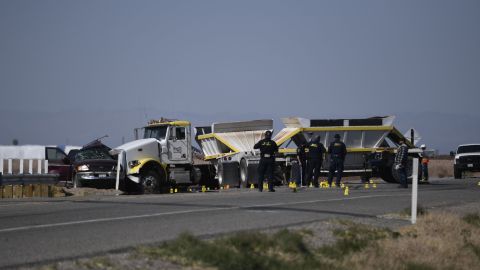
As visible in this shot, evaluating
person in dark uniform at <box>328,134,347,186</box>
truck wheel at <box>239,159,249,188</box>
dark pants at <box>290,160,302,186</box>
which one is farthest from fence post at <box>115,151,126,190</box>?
person in dark uniform at <box>328,134,347,186</box>

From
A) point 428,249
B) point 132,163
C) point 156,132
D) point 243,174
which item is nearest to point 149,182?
point 132,163

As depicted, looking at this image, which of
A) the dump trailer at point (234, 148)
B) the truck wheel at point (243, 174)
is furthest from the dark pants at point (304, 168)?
the truck wheel at point (243, 174)

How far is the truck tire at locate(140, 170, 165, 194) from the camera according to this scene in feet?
87.4

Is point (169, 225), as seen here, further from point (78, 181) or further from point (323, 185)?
point (323, 185)

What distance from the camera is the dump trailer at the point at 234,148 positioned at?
3017 centimetres

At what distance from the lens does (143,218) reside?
45.8 feet

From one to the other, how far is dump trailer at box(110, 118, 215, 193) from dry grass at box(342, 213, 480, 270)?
1458 centimetres

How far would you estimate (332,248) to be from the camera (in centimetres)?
1038

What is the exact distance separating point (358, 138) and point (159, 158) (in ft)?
29.5

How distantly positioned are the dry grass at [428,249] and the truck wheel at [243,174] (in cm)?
1638

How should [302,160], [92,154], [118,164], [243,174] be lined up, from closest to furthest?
[118,164] → [92,154] → [302,160] → [243,174]

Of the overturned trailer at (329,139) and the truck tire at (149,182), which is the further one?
the overturned trailer at (329,139)

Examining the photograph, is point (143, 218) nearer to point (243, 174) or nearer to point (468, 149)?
point (243, 174)

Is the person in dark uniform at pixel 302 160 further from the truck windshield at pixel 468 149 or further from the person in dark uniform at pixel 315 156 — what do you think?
the truck windshield at pixel 468 149
